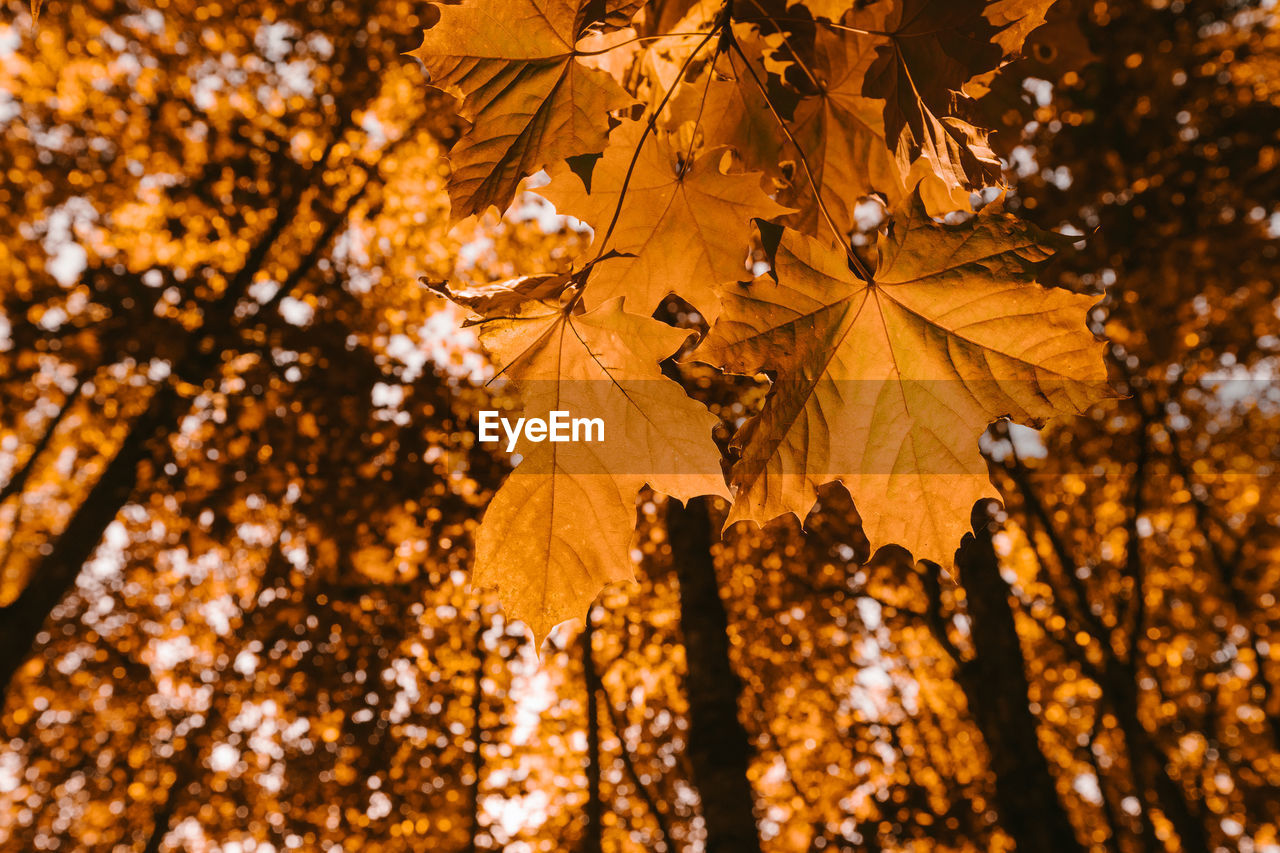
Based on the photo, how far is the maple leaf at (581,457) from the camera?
3.94 feet

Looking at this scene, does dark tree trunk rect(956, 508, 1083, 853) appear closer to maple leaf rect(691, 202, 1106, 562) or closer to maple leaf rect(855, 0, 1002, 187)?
maple leaf rect(691, 202, 1106, 562)

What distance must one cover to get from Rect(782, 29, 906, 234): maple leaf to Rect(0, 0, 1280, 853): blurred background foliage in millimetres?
4147

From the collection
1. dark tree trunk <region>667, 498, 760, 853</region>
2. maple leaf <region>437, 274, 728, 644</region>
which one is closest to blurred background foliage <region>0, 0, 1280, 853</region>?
dark tree trunk <region>667, 498, 760, 853</region>

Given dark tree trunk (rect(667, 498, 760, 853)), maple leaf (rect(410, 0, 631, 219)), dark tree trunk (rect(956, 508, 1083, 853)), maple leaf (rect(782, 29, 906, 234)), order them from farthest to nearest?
dark tree trunk (rect(956, 508, 1083, 853)), dark tree trunk (rect(667, 498, 760, 853)), maple leaf (rect(782, 29, 906, 234)), maple leaf (rect(410, 0, 631, 219))

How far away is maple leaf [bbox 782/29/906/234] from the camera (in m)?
1.48

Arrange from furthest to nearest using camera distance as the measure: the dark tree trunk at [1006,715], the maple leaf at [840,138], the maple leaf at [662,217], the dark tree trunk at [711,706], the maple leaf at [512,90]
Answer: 1. the dark tree trunk at [1006,715]
2. the dark tree trunk at [711,706]
3. the maple leaf at [840,138]
4. the maple leaf at [662,217]
5. the maple leaf at [512,90]

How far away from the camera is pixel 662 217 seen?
1416mm

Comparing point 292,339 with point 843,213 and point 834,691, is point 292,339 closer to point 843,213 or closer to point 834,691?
point 843,213

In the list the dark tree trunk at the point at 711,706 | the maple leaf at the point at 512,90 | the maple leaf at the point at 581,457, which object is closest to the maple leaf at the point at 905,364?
the maple leaf at the point at 581,457

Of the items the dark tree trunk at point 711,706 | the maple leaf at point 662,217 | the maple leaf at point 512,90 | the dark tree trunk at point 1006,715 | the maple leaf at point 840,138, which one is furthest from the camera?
the dark tree trunk at point 1006,715

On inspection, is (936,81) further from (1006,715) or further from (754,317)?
(1006,715)

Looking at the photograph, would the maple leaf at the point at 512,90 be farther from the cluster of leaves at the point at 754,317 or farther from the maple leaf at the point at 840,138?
the maple leaf at the point at 840,138

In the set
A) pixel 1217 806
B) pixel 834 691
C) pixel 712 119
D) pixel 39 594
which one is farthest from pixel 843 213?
pixel 1217 806

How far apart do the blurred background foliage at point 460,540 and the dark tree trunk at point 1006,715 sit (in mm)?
28
